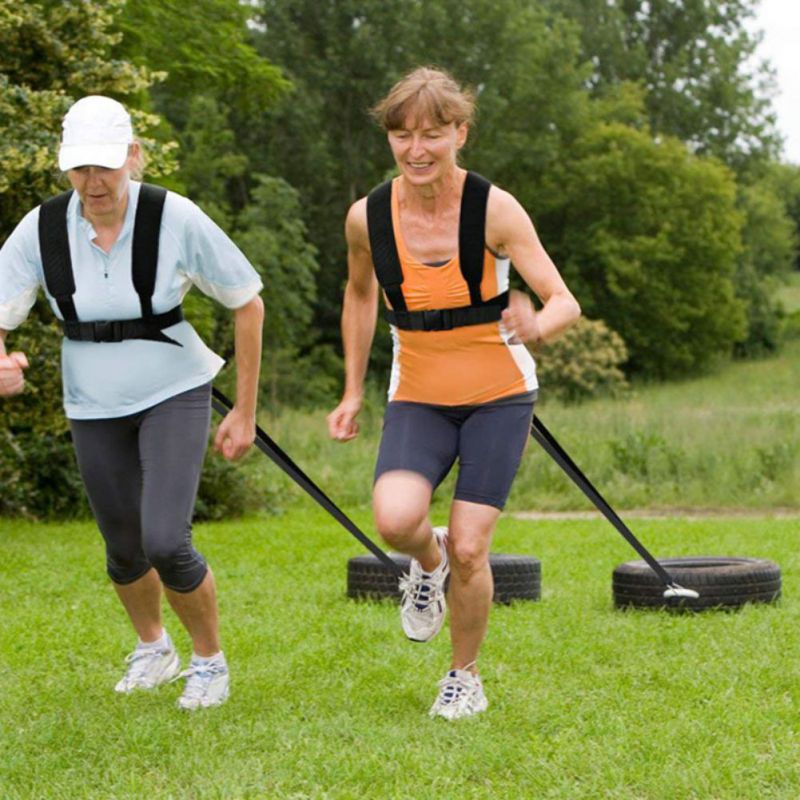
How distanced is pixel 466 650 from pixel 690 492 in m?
11.5

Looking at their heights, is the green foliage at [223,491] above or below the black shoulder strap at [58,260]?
below

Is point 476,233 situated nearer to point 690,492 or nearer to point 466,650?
point 466,650

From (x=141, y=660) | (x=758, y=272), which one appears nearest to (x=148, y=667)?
(x=141, y=660)

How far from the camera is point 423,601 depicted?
228 inches

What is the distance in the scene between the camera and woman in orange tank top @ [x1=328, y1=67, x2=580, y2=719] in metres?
5.30

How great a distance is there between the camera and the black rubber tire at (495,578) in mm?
8602

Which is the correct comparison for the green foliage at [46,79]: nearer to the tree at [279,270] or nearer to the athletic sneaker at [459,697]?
the athletic sneaker at [459,697]

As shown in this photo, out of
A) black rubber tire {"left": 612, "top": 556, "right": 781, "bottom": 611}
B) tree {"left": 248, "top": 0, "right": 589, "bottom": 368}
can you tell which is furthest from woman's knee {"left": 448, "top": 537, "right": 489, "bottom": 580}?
tree {"left": 248, "top": 0, "right": 589, "bottom": 368}

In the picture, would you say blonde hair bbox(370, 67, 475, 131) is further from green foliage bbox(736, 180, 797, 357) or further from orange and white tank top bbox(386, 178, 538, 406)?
green foliage bbox(736, 180, 797, 357)

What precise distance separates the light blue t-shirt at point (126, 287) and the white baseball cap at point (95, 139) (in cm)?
32

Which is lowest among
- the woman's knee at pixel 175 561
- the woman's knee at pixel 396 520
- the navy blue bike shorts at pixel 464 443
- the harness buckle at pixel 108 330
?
the woman's knee at pixel 175 561

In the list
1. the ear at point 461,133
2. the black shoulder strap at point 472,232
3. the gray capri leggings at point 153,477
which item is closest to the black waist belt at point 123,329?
the gray capri leggings at point 153,477

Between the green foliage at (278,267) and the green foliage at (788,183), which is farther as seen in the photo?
the green foliage at (788,183)

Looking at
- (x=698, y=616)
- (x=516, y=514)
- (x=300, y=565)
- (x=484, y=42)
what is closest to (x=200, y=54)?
(x=516, y=514)
